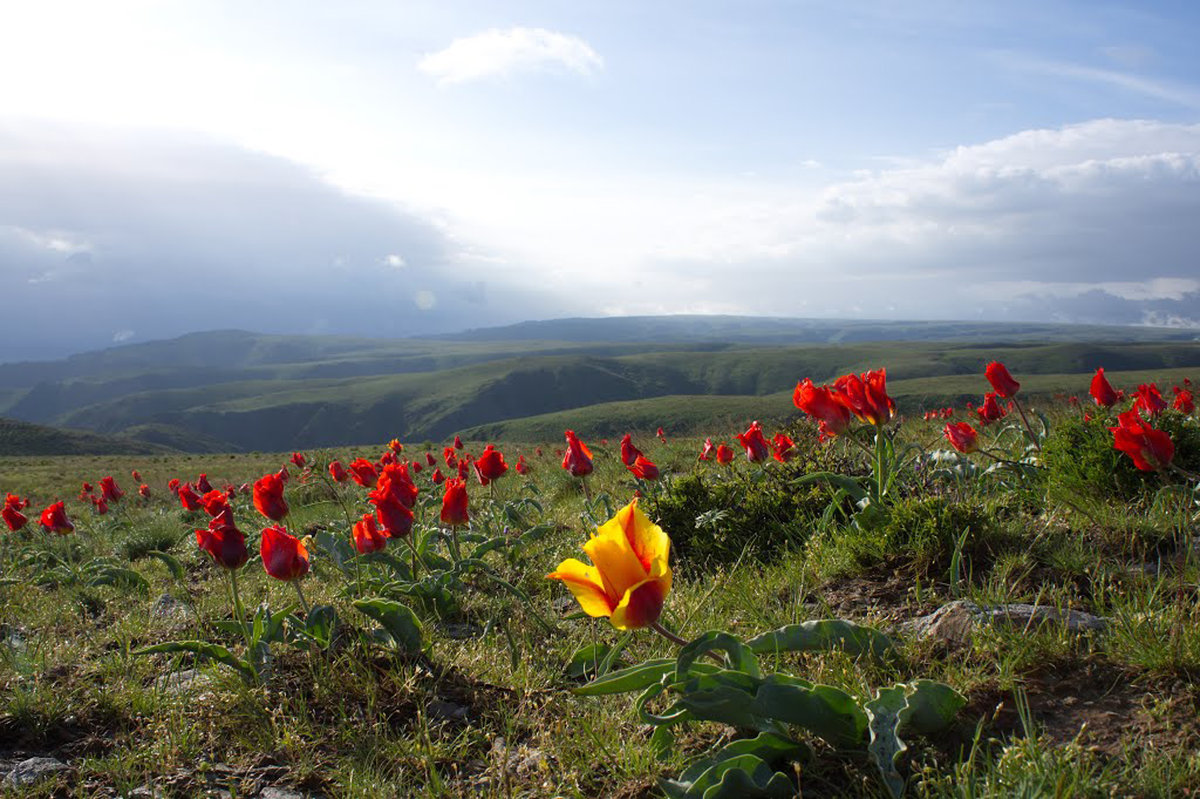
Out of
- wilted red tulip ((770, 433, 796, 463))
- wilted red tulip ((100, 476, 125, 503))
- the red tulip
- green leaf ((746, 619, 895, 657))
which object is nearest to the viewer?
green leaf ((746, 619, 895, 657))

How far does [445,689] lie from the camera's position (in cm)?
280

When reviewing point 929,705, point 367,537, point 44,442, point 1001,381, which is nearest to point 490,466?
point 367,537

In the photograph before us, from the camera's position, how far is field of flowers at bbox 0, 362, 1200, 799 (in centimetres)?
185

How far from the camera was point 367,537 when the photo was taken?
3559 mm

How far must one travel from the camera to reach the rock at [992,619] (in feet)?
7.61

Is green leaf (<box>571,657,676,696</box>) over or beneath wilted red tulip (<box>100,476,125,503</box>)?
over

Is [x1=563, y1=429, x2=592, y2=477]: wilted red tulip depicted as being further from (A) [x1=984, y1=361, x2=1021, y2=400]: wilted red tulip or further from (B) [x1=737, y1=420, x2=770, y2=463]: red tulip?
(A) [x1=984, y1=361, x2=1021, y2=400]: wilted red tulip

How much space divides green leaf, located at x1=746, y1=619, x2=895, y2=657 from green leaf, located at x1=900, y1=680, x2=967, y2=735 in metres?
0.35

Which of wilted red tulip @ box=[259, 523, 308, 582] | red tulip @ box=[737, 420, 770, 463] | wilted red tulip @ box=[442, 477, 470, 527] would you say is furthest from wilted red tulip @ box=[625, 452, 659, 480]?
wilted red tulip @ box=[259, 523, 308, 582]

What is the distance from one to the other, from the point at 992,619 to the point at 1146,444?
111 centimetres

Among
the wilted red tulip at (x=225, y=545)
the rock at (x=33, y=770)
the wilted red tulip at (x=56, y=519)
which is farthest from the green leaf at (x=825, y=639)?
the wilted red tulip at (x=56, y=519)

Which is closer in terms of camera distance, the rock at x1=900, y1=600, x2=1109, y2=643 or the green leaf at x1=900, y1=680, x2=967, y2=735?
the green leaf at x1=900, y1=680, x2=967, y2=735

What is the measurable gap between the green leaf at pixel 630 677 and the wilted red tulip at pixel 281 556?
149 centimetres

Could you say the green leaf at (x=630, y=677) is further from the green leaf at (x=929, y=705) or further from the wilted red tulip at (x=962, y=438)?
the wilted red tulip at (x=962, y=438)
